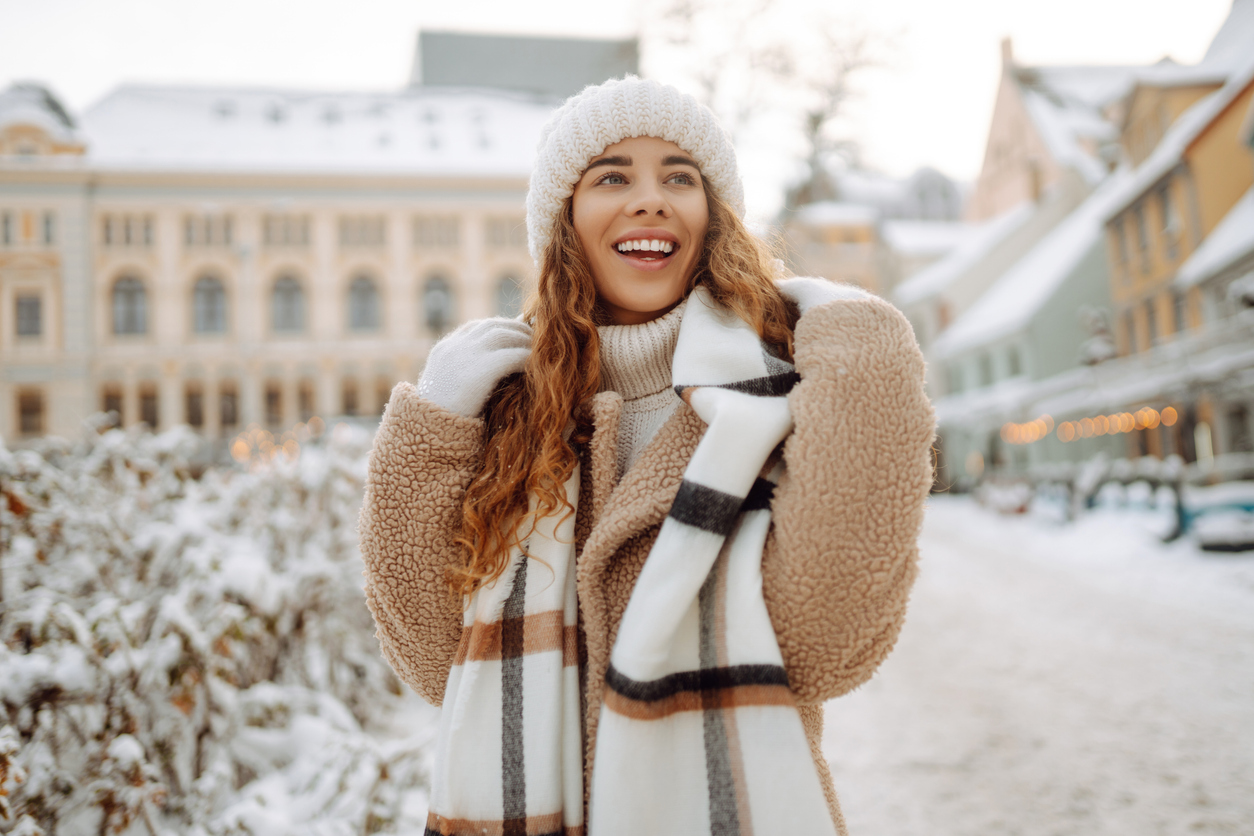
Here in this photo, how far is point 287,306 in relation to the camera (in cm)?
3356

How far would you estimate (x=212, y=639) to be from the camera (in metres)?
2.93

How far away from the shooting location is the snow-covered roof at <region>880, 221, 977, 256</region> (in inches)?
1423

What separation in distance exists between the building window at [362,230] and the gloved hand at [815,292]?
33936mm

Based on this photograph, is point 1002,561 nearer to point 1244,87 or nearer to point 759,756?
point 1244,87

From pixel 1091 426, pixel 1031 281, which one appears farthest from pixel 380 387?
pixel 1091 426

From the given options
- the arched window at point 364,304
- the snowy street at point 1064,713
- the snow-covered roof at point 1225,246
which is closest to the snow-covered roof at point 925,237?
the snow-covered roof at point 1225,246

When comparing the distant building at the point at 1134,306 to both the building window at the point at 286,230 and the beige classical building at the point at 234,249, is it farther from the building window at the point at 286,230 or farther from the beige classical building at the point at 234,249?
the building window at the point at 286,230

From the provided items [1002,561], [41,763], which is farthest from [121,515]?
[1002,561]

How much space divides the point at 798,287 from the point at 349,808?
2237 millimetres

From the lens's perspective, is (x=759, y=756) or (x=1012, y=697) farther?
(x=1012, y=697)

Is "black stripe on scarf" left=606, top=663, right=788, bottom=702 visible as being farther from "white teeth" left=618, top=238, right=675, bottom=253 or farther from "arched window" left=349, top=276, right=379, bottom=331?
"arched window" left=349, top=276, right=379, bottom=331

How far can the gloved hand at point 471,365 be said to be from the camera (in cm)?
168

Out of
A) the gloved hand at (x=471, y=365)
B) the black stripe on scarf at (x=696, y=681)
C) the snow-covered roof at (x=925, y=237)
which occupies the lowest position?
the black stripe on scarf at (x=696, y=681)

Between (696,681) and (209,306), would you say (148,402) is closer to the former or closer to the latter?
(209,306)
